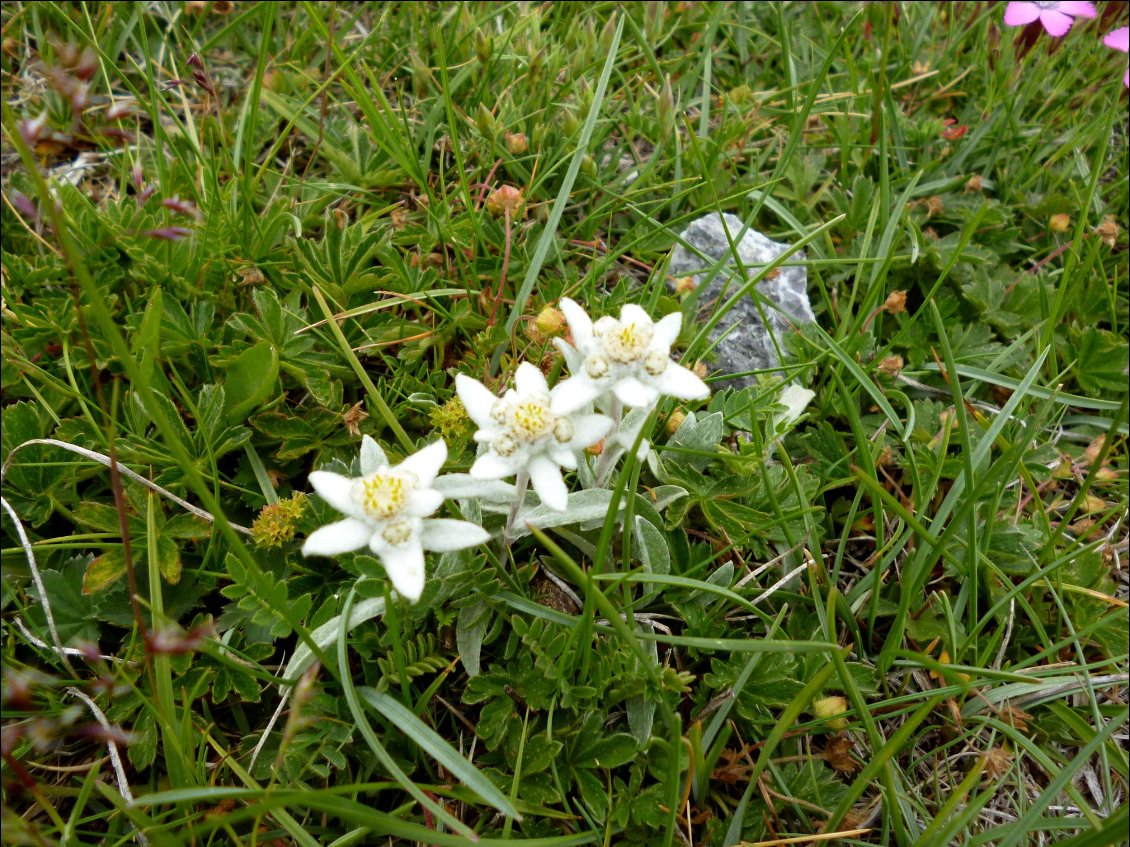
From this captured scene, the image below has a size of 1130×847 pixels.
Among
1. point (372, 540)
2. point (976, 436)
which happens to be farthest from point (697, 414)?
point (372, 540)

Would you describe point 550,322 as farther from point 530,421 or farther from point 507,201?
point 530,421

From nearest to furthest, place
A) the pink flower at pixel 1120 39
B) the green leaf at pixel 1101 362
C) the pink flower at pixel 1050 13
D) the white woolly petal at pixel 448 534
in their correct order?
1. the white woolly petal at pixel 448 534
2. the green leaf at pixel 1101 362
3. the pink flower at pixel 1050 13
4. the pink flower at pixel 1120 39

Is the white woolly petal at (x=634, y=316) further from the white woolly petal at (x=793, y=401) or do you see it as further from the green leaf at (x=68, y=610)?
the green leaf at (x=68, y=610)

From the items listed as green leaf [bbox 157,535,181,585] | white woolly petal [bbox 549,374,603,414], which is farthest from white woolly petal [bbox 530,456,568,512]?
green leaf [bbox 157,535,181,585]

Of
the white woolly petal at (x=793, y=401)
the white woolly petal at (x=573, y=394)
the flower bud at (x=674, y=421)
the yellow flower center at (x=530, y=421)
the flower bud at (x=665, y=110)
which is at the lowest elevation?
the flower bud at (x=674, y=421)

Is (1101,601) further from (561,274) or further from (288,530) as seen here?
(288,530)

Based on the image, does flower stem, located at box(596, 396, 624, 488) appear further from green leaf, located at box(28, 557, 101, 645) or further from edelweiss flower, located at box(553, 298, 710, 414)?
green leaf, located at box(28, 557, 101, 645)

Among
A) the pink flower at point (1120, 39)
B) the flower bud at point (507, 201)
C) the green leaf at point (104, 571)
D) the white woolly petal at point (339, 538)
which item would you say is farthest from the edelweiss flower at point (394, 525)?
the pink flower at point (1120, 39)
